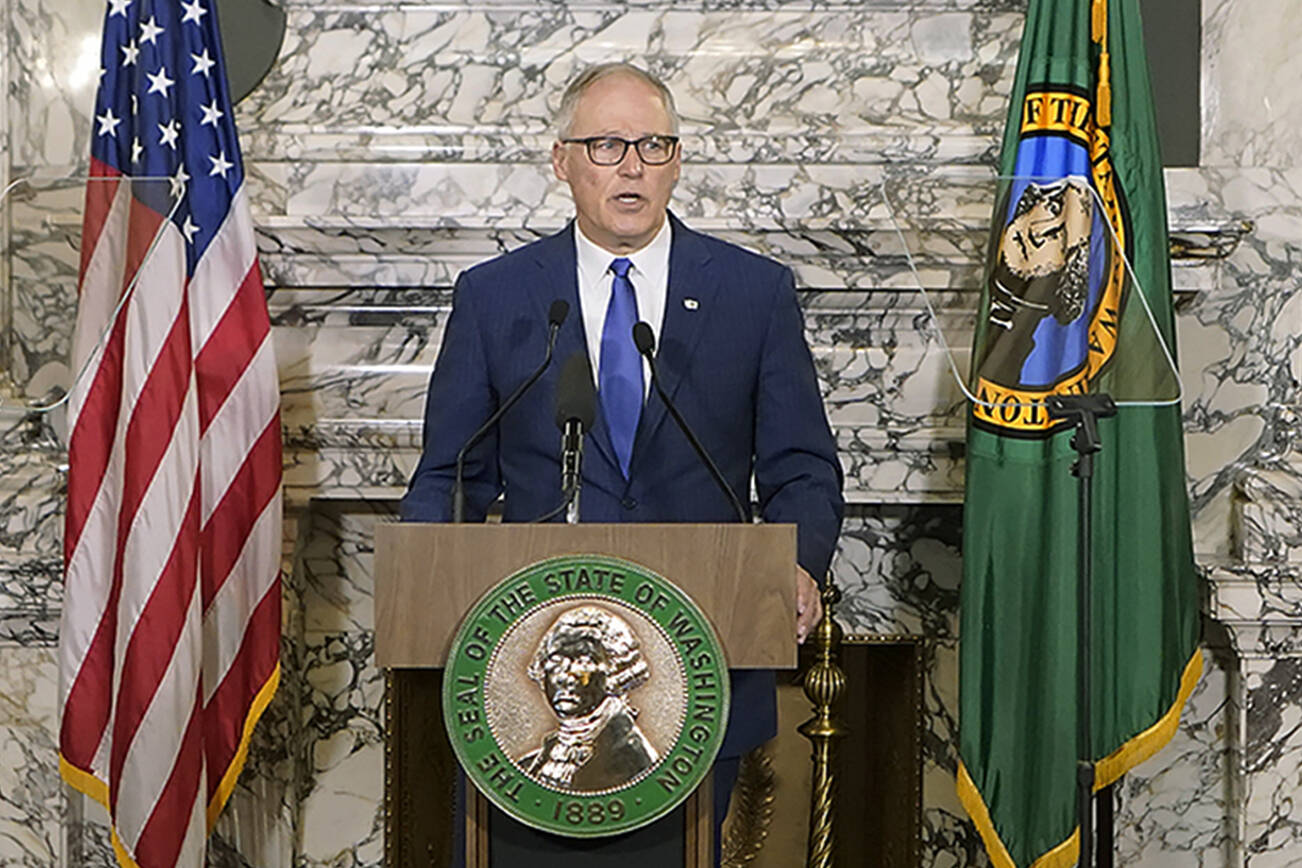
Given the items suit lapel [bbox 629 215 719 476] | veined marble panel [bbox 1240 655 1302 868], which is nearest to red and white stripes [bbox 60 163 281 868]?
suit lapel [bbox 629 215 719 476]

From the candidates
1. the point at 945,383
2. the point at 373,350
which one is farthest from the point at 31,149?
the point at 945,383

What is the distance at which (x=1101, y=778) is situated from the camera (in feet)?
11.1

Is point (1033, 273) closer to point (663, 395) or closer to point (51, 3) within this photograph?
point (663, 395)

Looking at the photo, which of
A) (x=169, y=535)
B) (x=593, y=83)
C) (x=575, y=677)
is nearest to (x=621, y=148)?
(x=593, y=83)

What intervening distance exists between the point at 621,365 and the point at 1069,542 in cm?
109

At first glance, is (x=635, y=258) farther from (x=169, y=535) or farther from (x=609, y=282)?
(x=169, y=535)

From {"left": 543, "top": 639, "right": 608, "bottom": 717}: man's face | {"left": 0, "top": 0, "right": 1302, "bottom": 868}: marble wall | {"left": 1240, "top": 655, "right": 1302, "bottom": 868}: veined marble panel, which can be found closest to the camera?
{"left": 543, "top": 639, "right": 608, "bottom": 717}: man's face

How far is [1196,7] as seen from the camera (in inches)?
153

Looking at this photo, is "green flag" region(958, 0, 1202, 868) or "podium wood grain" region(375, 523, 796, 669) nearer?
"podium wood grain" region(375, 523, 796, 669)

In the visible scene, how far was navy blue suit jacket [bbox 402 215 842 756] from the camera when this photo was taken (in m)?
2.71

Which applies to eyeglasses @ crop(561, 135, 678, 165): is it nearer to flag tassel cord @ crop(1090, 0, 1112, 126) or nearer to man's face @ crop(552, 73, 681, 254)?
man's face @ crop(552, 73, 681, 254)

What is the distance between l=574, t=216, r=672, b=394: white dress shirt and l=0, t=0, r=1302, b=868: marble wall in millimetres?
966

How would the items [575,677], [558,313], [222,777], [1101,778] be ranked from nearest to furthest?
[575,677] < [558,313] < [1101,778] < [222,777]

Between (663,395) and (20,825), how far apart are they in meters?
2.21
